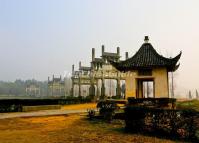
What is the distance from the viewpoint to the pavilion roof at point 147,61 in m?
19.8

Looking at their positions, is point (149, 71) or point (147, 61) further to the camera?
point (147, 61)

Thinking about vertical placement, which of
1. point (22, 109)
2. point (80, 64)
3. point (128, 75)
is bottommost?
point (22, 109)

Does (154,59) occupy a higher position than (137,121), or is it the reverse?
(154,59)

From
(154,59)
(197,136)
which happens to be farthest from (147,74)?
(197,136)

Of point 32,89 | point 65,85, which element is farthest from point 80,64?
point 32,89

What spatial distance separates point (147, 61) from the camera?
808 inches

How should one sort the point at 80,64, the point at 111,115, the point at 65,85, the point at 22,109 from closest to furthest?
the point at 111,115
the point at 22,109
the point at 80,64
the point at 65,85

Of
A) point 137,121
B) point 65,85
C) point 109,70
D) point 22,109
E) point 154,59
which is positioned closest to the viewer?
point 137,121

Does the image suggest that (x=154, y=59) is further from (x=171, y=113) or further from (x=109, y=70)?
(x=109, y=70)

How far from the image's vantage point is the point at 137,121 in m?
13.7

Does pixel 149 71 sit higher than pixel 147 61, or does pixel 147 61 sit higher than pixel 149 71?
pixel 147 61

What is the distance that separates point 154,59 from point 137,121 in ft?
26.5

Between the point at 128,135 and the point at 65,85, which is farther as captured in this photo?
the point at 65,85

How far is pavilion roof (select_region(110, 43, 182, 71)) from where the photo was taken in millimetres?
19812
